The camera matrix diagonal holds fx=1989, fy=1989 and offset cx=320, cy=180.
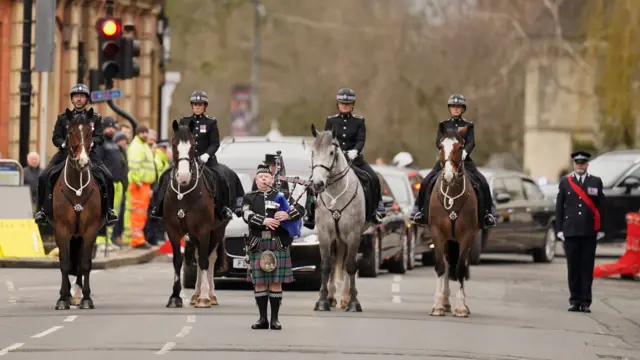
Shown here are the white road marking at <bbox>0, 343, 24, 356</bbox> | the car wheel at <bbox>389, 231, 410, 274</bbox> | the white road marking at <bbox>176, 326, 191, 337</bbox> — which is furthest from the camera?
the car wheel at <bbox>389, 231, 410, 274</bbox>

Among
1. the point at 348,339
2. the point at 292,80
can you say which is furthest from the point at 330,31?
the point at 348,339

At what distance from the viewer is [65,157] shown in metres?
23.1

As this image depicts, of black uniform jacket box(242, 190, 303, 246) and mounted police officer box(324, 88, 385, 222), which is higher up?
mounted police officer box(324, 88, 385, 222)

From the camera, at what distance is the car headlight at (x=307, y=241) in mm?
26016

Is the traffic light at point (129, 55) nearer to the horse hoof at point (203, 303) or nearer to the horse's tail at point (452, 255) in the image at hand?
the horse hoof at point (203, 303)

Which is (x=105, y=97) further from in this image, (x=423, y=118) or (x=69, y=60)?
(x=423, y=118)

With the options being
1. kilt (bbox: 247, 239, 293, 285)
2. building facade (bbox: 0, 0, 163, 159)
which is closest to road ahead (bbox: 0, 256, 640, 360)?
kilt (bbox: 247, 239, 293, 285)

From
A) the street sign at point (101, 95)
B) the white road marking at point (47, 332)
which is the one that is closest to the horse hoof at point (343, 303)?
the white road marking at point (47, 332)

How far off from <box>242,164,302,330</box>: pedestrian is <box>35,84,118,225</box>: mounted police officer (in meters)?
3.25

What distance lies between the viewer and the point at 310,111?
243 feet

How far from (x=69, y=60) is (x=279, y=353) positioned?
30.2 m

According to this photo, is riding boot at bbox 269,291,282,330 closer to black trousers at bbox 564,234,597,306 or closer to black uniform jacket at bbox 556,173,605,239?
black trousers at bbox 564,234,597,306

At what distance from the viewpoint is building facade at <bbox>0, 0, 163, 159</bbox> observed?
4153cm

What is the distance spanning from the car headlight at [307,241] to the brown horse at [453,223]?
3267 mm
